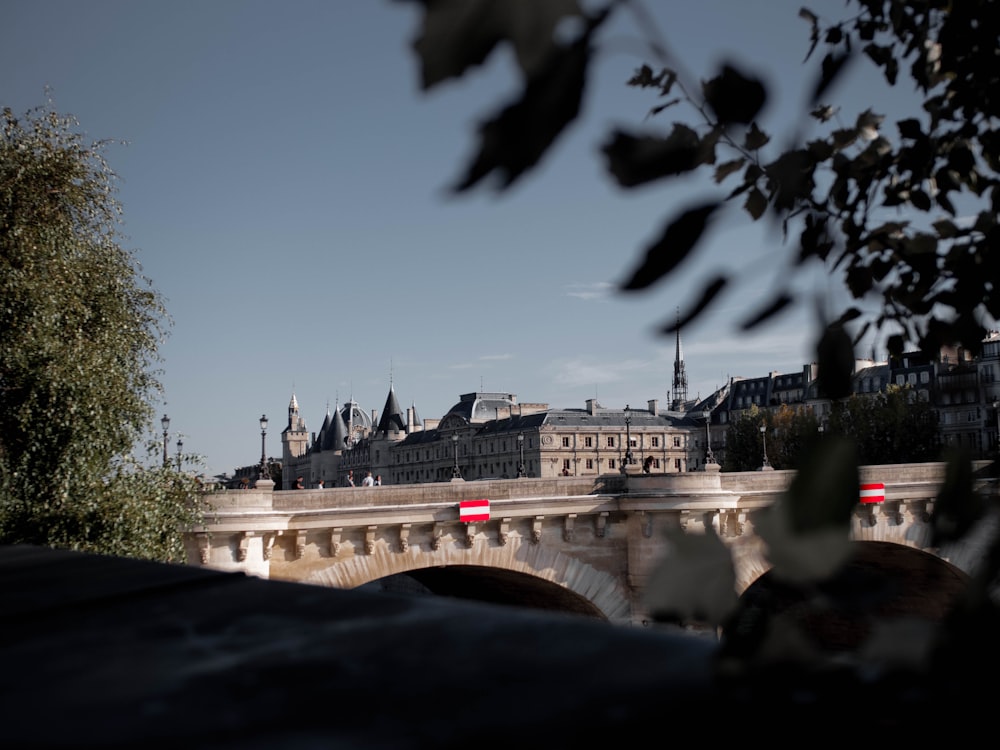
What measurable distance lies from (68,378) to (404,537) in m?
8.41

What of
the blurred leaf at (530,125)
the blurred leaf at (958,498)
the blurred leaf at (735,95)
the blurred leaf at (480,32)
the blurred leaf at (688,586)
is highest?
the blurred leaf at (735,95)

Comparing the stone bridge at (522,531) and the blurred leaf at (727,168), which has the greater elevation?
the blurred leaf at (727,168)

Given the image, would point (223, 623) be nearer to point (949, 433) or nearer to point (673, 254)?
point (673, 254)

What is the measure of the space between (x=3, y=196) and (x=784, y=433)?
57707mm

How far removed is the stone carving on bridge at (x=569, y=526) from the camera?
21719mm

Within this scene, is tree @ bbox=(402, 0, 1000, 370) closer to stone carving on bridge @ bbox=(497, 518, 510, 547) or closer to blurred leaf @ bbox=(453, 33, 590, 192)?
blurred leaf @ bbox=(453, 33, 590, 192)

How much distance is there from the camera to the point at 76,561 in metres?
2.31

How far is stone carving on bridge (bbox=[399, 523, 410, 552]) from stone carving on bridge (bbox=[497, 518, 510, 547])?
2.20 meters

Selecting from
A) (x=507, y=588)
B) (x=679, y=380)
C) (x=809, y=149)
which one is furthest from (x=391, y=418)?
(x=809, y=149)

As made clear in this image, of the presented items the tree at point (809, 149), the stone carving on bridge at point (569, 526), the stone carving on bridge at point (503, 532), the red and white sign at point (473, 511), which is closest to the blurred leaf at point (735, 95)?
the tree at point (809, 149)

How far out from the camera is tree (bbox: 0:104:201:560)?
483 inches

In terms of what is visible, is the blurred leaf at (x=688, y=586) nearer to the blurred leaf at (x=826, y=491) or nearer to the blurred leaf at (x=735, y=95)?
the blurred leaf at (x=826, y=491)

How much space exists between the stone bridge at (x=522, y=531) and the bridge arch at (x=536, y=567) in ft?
0.08

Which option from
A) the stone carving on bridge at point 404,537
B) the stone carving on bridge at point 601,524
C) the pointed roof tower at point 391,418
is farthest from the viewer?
the pointed roof tower at point 391,418
